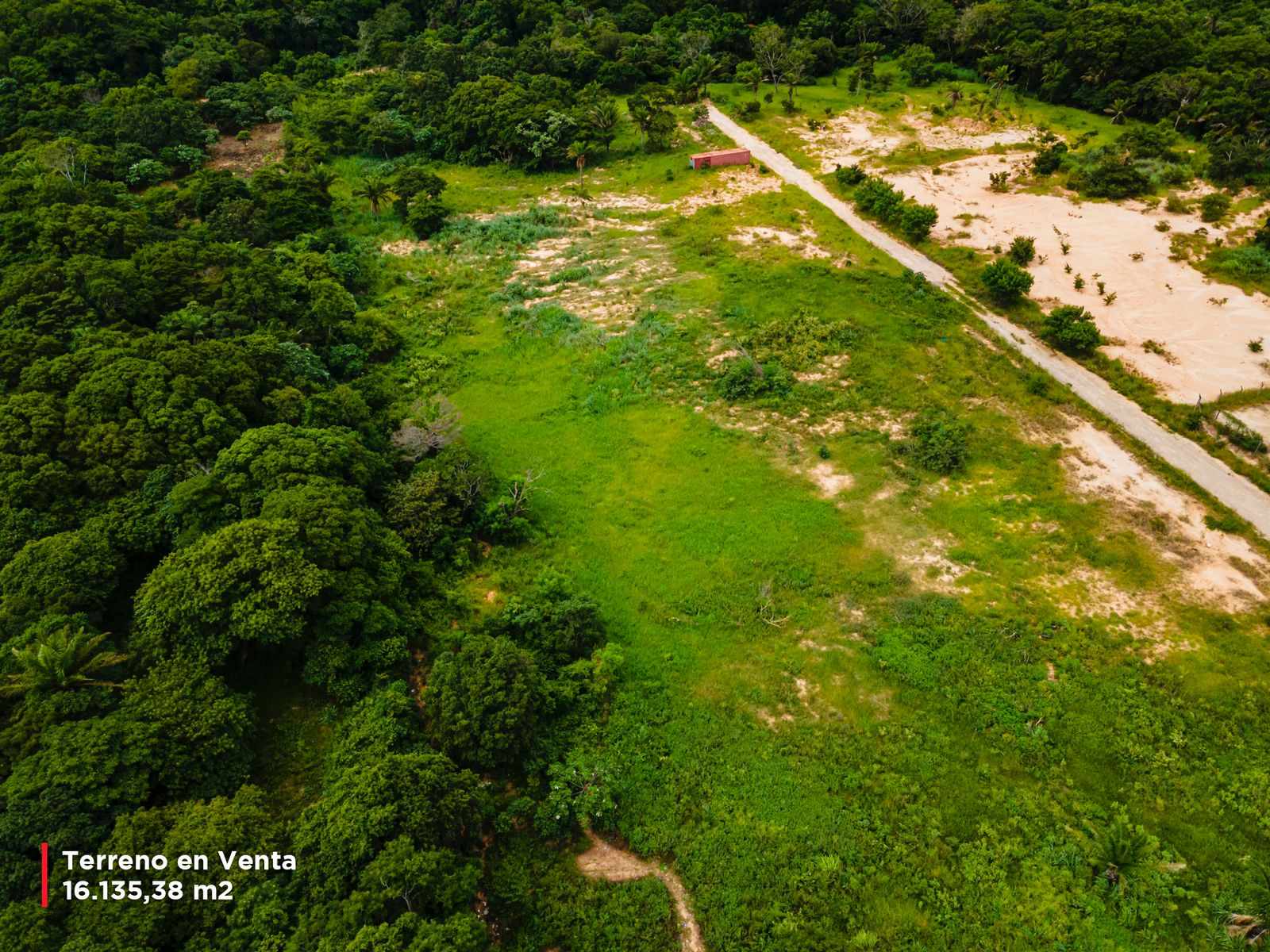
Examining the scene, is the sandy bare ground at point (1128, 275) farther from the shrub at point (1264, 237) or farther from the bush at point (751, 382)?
the bush at point (751, 382)

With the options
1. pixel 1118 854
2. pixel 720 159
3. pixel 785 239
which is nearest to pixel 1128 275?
pixel 785 239

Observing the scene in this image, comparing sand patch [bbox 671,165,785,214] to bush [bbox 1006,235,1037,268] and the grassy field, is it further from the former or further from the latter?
bush [bbox 1006,235,1037,268]

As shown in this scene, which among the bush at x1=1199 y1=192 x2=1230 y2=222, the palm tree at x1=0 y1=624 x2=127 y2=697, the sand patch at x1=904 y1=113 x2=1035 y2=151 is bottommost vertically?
the palm tree at x1=0 y1=624 x2=127 y2=697

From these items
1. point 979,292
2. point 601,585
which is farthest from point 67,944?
point 979,292

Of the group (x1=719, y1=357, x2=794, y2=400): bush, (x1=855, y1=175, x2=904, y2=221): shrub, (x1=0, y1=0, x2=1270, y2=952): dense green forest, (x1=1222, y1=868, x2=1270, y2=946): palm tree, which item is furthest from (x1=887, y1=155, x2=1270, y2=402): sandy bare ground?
(x1=1222, y1=868, x2=1270, y2=946): palm tree

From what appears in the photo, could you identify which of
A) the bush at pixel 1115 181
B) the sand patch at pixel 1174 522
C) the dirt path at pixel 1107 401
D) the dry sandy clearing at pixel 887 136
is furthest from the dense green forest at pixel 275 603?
the dry sandy clearing at pixel 887 136

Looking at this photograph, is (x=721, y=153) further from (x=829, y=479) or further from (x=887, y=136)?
(x=829, y=479)
